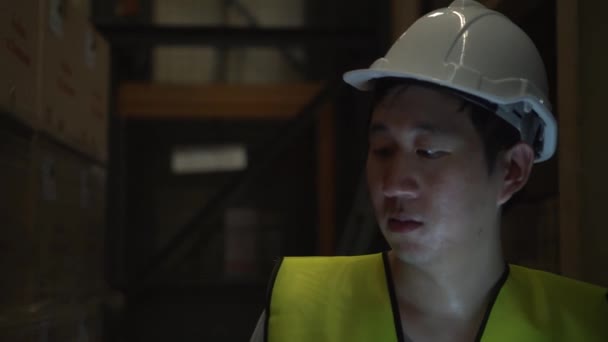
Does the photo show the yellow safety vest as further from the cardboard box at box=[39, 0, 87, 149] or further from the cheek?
the cardboard box at box=[39, 0, 87, 149]

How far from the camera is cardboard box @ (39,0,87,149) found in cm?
247

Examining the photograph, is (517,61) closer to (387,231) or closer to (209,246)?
(387,231)

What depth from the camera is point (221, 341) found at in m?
4.15

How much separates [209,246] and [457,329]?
145 inches

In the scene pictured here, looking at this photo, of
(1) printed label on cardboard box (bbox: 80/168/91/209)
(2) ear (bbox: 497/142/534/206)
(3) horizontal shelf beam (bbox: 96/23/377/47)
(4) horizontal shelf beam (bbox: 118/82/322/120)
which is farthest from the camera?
(4) horizontal shelf beam (bbox: 118/82/322/120)

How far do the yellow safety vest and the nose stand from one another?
25cm

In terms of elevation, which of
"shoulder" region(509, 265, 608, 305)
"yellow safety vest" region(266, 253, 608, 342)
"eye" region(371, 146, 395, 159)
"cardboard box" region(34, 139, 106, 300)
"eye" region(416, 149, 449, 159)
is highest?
"eye" region(416, 149, 449, 159)

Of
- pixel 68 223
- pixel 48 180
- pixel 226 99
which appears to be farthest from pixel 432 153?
pixel 226 99

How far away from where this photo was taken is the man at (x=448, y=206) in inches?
55.6

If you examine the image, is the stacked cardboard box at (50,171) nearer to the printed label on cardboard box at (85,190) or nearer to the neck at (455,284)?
the printed label on cardboard box at (85,190)

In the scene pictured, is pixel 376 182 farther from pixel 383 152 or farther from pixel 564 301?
pixel 564 301

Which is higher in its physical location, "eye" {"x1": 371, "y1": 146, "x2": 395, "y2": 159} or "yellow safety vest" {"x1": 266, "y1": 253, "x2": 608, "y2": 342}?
"eye" {"x1": 371, "y1": 146, "x2": 395, "y2": 159}

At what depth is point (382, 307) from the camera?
150 cm

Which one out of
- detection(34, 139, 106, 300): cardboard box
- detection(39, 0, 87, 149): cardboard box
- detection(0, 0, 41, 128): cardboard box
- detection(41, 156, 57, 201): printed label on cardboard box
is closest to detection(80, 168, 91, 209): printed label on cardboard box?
detection(34, 139, 106, 300): cardboard box
